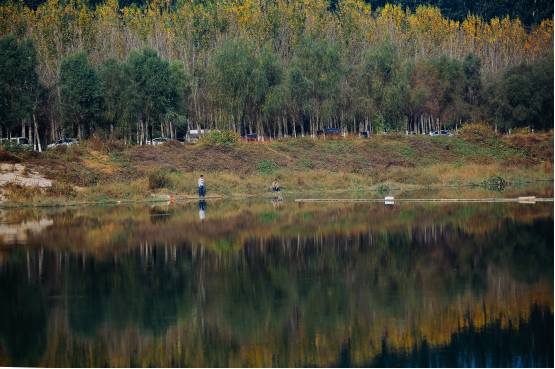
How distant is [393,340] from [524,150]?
160 ft

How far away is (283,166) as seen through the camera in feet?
207

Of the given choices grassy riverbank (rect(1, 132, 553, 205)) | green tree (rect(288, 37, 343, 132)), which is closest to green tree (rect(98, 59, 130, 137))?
grassy riverbank (rect(1, 132, 553, 205))

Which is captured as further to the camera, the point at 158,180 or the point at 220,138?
the point at 220,138

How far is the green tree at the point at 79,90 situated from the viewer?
6688 cm

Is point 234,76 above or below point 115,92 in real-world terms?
above

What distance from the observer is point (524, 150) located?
64.2 meters

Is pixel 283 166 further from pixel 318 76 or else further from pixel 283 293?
pixel 283 293

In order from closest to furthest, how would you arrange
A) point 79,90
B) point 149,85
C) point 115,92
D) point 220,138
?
1. point 79,90
2. point 220,138
3. point 149,85
4. point 115,92

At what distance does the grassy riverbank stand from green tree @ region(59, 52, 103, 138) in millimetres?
6615

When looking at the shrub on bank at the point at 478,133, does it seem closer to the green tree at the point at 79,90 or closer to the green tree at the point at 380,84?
the green tree at the point at 380,84

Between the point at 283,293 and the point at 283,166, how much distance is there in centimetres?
4039

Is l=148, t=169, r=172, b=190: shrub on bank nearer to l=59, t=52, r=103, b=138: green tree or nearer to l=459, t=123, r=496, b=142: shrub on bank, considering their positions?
l=59, t=52, r=103, b=138: green tree

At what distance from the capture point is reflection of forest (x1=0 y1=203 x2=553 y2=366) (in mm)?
17781

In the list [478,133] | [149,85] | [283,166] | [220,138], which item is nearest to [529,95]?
[283,166]
